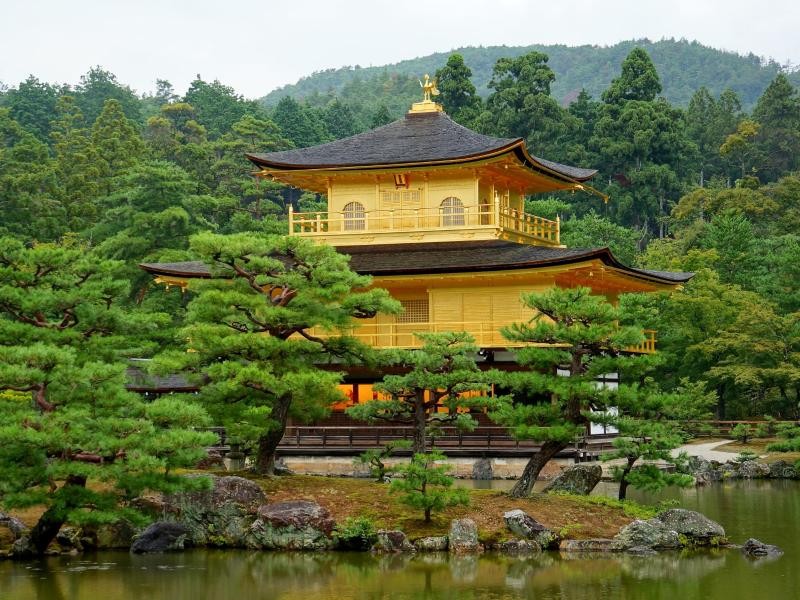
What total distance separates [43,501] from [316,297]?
7283mm

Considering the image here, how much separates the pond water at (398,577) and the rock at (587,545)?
48cm

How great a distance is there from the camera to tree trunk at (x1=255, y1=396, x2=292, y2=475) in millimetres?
26391

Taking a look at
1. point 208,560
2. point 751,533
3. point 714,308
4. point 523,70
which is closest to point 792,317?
point 714,308

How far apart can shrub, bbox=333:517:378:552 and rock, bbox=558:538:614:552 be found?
11.0ft

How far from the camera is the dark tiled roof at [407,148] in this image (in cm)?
3675

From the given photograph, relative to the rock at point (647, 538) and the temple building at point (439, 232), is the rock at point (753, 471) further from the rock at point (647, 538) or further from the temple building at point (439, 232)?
the rock at point (647, 538)

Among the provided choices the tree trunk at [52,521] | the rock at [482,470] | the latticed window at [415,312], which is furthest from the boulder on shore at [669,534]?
the latticed window at [415,312]

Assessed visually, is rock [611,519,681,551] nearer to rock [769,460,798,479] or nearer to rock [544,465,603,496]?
rock [544,465,603,496]

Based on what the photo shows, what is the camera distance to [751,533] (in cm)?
2420

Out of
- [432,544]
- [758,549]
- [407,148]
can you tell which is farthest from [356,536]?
[407,148]

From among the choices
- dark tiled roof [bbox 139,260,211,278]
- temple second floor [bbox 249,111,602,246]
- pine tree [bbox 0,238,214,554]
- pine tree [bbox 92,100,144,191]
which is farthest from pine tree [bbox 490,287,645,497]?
pine tree [bbox 92,100,144,191]

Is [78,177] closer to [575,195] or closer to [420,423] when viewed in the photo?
[575,195]

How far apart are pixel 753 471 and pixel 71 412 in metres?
22.0

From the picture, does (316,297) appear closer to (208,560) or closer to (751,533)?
(208,560)
